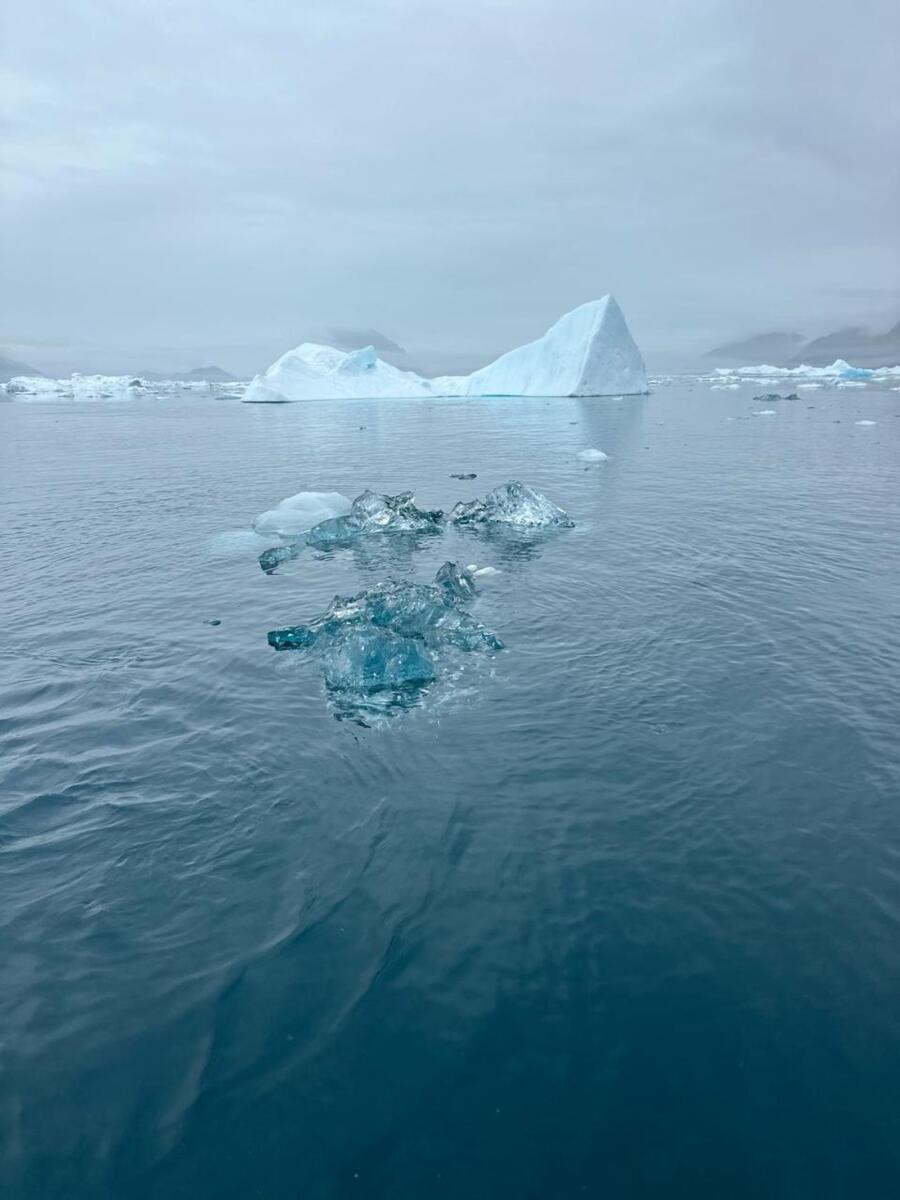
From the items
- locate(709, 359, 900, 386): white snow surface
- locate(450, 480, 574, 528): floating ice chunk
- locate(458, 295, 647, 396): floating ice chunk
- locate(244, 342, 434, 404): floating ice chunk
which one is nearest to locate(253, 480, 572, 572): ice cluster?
locate(450, 480, 574, 528): floating ice chunk

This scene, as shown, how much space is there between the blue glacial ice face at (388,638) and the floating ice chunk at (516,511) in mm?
8204

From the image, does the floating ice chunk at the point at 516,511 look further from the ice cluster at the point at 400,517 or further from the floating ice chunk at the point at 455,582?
the floating ice chunk at the point at 455,582

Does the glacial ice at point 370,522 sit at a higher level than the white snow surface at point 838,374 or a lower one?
lower

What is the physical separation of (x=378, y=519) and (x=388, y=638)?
10.8 m

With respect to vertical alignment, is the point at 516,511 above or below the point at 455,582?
above

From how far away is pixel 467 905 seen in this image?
691cm

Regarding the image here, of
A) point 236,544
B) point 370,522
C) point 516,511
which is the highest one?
point 516,511

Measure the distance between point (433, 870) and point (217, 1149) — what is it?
9.90 feet

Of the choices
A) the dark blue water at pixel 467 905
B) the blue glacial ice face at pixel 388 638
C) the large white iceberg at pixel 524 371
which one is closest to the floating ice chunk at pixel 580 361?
the large white iceberg at pixel 524 371

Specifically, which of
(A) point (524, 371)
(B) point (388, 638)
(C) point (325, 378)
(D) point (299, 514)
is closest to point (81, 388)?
(C) point (325, 378)

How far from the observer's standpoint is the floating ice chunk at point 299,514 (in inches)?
872

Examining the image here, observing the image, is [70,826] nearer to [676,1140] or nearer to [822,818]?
[676,1140]

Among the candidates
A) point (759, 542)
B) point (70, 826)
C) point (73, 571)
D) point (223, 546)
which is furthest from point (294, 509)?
point (70, 826)

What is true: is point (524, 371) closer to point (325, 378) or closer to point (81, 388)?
point (325, 378)
